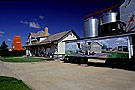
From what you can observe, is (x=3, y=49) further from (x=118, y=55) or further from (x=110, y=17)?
(x=118, y=55)

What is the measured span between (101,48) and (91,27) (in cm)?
1162

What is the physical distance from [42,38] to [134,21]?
22292 millimetres

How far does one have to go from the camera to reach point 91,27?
77.6 feet

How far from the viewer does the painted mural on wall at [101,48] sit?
426 inches

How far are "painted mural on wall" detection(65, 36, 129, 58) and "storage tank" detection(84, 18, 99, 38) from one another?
7.42m

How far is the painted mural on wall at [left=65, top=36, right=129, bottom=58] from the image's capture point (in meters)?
10.8

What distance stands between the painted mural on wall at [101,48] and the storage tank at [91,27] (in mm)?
7422

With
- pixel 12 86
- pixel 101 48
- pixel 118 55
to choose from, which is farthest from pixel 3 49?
pixel 12 86

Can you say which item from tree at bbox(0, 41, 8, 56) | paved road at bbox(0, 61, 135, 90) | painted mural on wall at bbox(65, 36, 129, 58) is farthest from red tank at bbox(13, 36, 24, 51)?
paved road at bbox(0, 61, 135, 90)

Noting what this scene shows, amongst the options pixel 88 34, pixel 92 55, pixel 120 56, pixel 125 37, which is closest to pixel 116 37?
pixel 125 37

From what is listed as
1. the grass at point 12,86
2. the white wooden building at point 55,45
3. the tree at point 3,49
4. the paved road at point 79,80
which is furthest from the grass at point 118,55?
the tree at point 3,49

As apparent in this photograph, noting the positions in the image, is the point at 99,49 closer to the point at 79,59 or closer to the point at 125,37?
the point at 125,37

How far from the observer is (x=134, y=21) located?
18.9 metres

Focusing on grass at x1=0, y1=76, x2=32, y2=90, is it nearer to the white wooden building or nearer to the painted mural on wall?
the painted mural on wall
